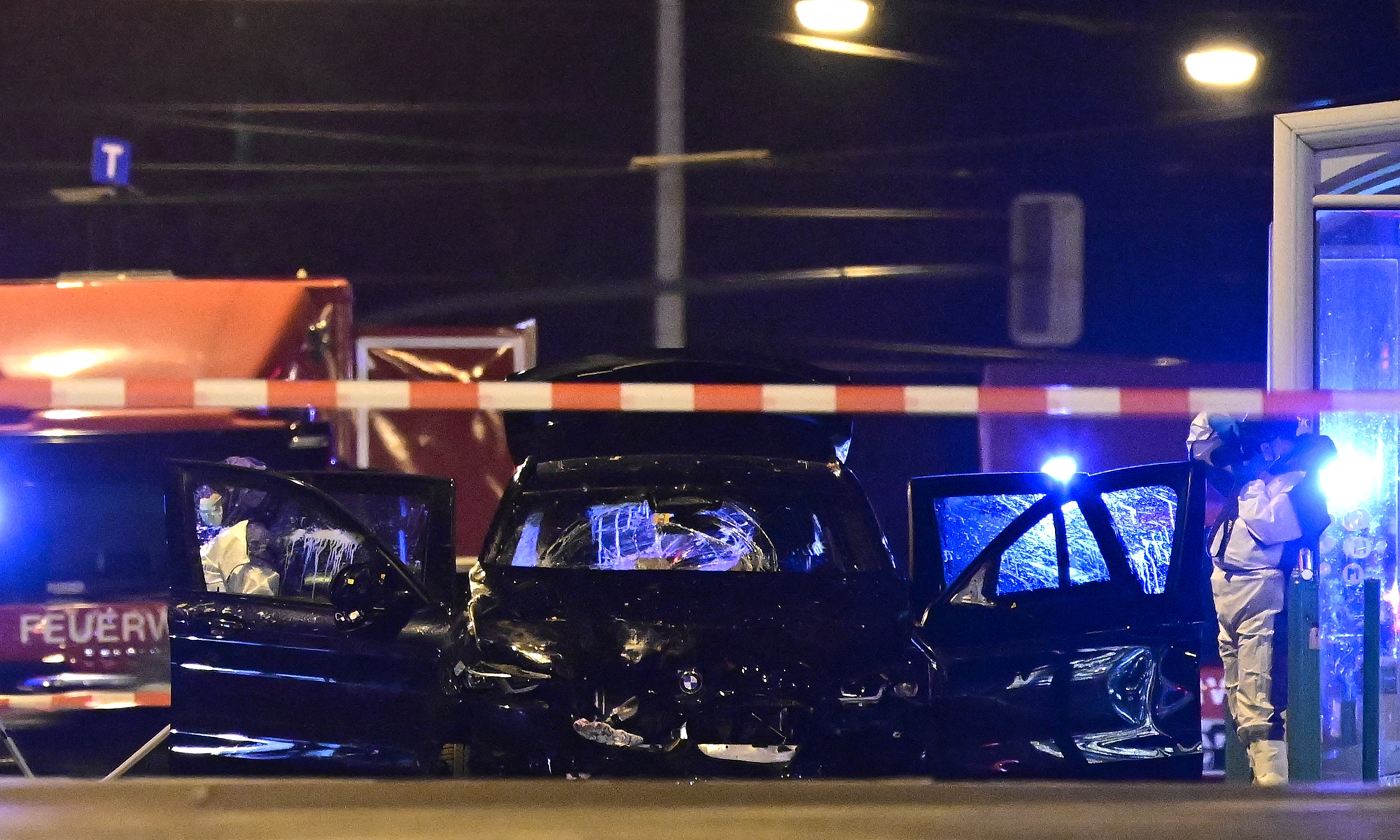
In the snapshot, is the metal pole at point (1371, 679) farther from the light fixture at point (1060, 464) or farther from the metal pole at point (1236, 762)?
the light fixture at point (1060, 464)

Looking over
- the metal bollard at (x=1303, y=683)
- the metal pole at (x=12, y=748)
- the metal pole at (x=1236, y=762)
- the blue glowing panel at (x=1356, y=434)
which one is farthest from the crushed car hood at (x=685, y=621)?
the blue glowing panel at (x=1356, y=434)

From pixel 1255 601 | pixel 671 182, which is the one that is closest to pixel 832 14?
pixel 671 182

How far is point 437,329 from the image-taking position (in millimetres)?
10797

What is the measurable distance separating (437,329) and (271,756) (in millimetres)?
5507

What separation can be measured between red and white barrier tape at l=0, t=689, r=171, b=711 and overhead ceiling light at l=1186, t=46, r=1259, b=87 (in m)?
8.12

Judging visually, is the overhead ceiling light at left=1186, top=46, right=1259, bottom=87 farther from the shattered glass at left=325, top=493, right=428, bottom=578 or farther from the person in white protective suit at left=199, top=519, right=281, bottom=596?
the person in white protective suit at left=199, top=519, right=281, bottom=596

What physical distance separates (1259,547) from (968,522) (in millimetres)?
2172

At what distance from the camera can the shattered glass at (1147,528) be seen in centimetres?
577

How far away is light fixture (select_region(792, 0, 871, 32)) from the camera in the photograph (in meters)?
11.9

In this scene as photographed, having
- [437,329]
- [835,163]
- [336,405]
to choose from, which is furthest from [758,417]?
[835,163]

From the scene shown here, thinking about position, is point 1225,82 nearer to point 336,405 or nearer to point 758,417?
point 758,417

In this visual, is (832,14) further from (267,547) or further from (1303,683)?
(267,547)

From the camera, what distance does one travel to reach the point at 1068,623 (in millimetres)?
5543

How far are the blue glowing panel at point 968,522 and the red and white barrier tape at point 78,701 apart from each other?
3.35 metres
